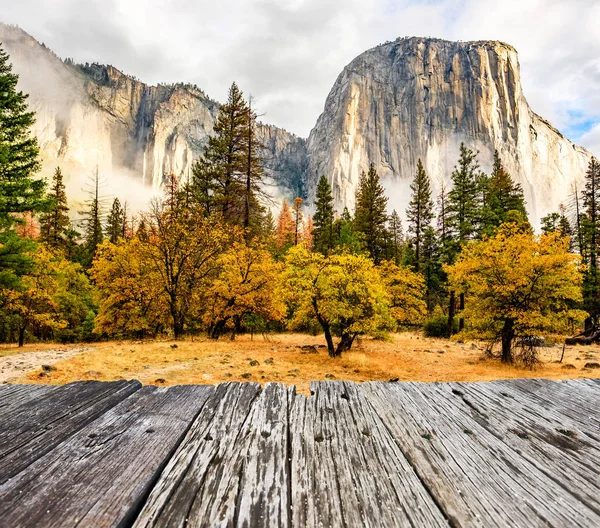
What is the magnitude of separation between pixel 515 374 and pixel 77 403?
14560mm

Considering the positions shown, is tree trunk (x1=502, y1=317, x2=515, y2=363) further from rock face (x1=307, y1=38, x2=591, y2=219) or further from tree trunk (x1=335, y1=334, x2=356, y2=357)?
rock face (x1=307, y1=38, x2=591, y2=219)

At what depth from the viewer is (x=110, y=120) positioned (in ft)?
374

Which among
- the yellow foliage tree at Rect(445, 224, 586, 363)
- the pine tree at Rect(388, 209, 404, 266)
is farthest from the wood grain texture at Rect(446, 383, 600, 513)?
the pine tree at Rect(388, 209, 404, 266)

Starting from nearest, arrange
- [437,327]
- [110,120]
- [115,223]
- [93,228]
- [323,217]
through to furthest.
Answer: [437,327]
[93,228]
[323,217]
[115,223]
[110,120]

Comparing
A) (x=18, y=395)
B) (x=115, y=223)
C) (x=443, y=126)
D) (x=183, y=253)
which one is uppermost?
(x=443, y=126)

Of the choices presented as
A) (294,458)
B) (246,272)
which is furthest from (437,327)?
(294,458)

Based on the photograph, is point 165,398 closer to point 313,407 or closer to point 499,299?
point 313,407

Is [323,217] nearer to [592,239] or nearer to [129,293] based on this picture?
[129,293]

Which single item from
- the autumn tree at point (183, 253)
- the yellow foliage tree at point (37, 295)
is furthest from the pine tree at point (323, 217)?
the yellow foliage tree at point (37, 295)

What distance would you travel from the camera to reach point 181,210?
1867 cm

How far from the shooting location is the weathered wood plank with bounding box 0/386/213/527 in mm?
707

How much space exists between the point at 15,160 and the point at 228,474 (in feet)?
66.1

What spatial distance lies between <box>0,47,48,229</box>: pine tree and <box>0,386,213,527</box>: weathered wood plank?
17.1 m

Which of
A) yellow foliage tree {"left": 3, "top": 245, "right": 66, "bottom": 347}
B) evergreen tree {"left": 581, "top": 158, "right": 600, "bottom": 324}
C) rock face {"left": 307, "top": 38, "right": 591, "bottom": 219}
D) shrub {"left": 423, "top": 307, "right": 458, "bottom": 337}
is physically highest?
rock face {"left": 307, "top": 38, "right": 591, "bottom": 219}
